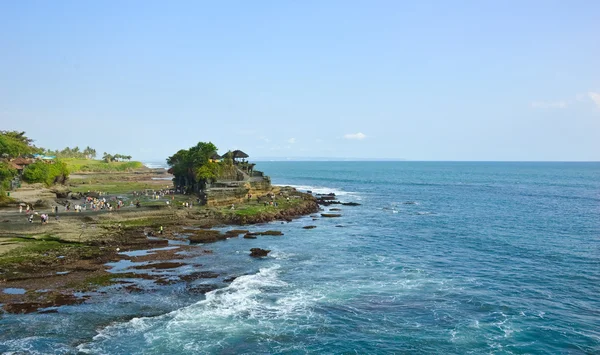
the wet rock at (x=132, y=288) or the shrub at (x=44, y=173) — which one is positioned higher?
the shrub at (x=44, y=173)

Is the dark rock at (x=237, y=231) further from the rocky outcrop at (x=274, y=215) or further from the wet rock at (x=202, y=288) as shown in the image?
the wet rock at (x=202, y=288)

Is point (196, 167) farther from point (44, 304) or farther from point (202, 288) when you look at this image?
point (44, 304)

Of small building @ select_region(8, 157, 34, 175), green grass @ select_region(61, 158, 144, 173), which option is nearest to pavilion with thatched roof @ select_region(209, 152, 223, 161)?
small building @ select_region(8, 157, 34, 175)

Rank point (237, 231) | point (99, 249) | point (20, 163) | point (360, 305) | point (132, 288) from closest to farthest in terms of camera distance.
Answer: point (360, 305) < point (132, 288) < point (99, 249) < point (237, 231) < point (20, 163)

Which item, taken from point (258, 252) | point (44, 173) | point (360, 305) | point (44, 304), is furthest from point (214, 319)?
point (44, 173)

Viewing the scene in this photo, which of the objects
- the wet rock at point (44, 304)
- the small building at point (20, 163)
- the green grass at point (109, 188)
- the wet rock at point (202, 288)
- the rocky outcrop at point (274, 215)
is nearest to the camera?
the wet rock at point (44, 304)

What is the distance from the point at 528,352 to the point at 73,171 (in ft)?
541

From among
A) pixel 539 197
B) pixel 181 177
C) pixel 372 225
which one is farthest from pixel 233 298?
pixel 539 197

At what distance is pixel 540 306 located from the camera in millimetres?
29250

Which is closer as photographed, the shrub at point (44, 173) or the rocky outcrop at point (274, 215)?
the rocky outcrop at point (274, 215)

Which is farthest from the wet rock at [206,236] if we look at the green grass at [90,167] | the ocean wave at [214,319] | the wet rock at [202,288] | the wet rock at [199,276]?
the green grass at [90,167]

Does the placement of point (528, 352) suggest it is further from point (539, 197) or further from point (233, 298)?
point (539, 197)

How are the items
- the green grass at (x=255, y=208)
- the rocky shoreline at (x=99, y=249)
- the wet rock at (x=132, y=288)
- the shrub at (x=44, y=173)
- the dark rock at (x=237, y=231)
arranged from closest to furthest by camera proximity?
the rocky shoreline at (x=99, y=249)
the wet rock at (x=132, y=288)
the dark rock at (x=237, y=231)
the green grass at (x=255, y=208)
the shrub at (x=44, y=173)

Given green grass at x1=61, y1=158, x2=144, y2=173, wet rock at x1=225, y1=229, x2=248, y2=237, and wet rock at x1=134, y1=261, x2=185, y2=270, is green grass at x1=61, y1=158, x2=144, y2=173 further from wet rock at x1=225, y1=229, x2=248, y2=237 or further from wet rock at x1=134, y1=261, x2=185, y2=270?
wet rock at x1=134, y1=261, x2=185, y2=270
